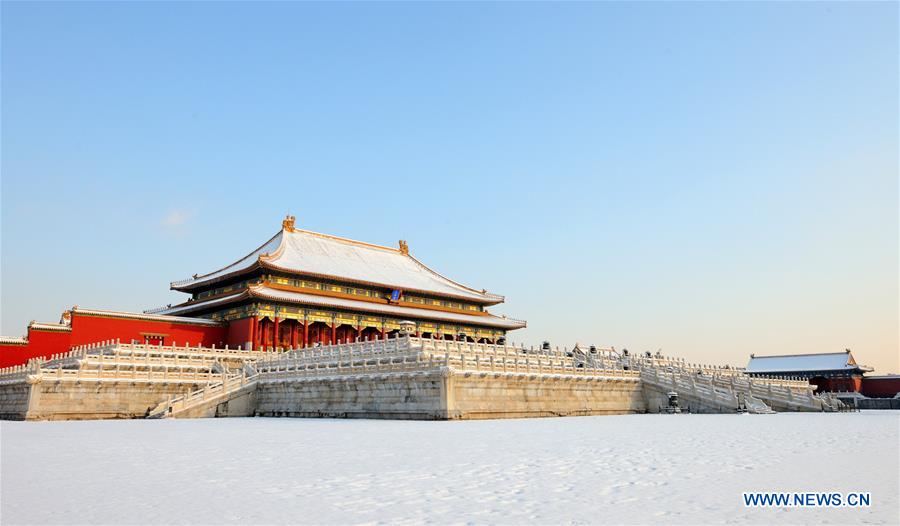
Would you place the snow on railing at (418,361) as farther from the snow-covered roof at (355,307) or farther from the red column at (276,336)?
the snow-covered roof at (355,307)

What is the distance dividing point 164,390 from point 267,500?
944 inches

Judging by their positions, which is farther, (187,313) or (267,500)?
(187,313)

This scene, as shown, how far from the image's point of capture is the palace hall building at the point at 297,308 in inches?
1512

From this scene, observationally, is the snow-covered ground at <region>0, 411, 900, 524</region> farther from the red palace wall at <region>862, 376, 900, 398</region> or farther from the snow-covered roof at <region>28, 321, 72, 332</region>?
the red palace wall at <region>862, 376, 900, 398</region>

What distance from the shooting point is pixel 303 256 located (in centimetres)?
5088

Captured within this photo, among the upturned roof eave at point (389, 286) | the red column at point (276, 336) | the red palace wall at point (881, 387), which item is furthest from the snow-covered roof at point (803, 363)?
the red column at point (276, 336)

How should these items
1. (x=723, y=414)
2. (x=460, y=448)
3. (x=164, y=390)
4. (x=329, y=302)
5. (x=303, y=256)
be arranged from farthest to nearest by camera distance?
(x=303, y=256), (x=329, y=302), (x=164, y=390), (x=723, y=414), (x=460, y=448)

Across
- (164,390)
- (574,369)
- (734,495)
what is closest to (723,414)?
(574,369)

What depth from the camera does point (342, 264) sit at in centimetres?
5341

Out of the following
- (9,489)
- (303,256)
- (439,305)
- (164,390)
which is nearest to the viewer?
(9,489)

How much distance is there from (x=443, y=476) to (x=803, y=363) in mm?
62106

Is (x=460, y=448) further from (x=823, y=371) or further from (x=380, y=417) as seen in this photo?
(x=823, y=371)

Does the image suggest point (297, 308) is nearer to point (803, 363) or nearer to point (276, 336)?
point (276, 336)

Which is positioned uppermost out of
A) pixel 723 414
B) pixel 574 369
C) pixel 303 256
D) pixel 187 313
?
pixel 303 256
